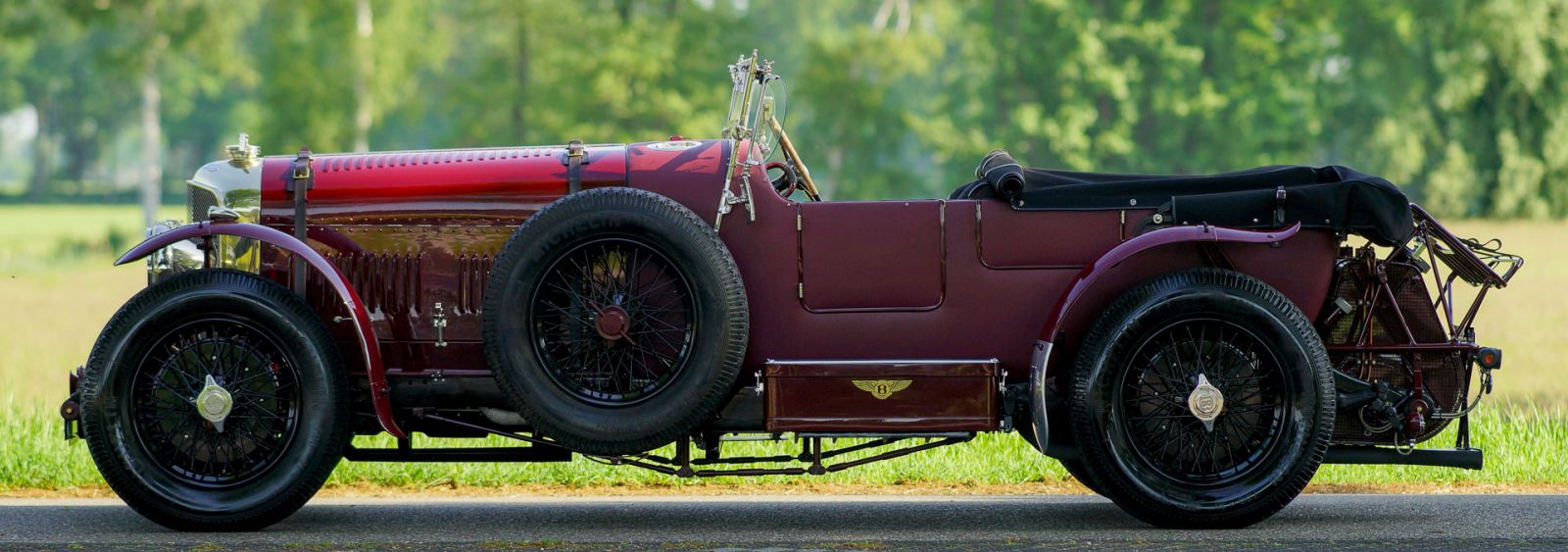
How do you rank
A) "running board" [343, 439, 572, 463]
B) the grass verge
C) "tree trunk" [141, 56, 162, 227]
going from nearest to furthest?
"running board" [343, 439, 572, 463]
the grass verge
"tree trunk" [141, 56, 162, 227]

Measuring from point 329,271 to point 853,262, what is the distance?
5.95 ft

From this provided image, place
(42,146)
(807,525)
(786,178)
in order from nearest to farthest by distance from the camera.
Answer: (807,525), (786,178), (42,146)

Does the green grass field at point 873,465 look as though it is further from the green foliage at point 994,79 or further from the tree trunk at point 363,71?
the green foliage at point 994,79

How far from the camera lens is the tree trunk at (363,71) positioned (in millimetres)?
39094

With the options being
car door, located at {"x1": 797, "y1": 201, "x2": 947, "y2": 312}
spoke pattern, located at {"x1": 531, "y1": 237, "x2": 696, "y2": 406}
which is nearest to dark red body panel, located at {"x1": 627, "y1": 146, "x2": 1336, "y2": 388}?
car door, located at {"x1": 797, "y1": 201, "x2": 947, "y2": 312}

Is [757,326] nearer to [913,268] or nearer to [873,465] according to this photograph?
[913,268]

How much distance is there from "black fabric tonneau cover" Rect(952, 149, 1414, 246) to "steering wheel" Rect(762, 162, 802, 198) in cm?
87

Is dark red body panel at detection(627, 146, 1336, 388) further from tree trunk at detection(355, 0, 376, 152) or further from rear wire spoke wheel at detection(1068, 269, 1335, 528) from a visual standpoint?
tree trunk at detection(355, 0, 376, 152)

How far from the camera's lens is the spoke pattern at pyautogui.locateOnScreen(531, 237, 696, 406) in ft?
18.4

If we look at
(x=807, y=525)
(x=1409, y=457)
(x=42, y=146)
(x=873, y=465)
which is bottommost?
(x=807, y=525)

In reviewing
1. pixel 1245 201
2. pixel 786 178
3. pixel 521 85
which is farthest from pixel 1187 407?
pixel 521 85

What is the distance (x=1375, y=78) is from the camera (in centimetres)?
4644

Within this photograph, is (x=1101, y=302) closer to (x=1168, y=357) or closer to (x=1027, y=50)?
(x=1168, y=357)

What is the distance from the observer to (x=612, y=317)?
559cm
